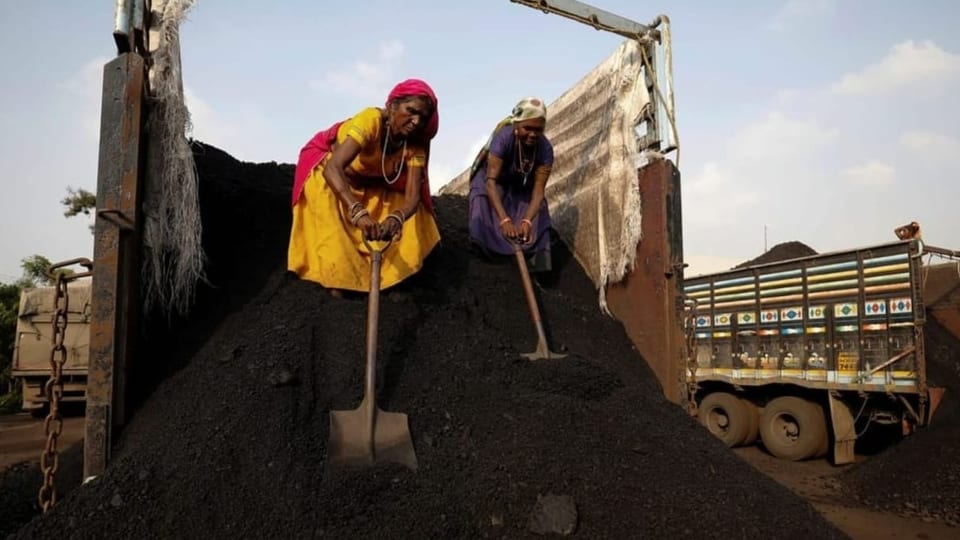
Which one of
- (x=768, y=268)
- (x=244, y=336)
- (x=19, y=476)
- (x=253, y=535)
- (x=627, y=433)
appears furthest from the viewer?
(x=768, y=268)

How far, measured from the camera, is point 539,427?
2.23 metres

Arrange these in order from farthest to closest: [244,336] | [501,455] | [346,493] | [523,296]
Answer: [523,296] < [244,336] < [501,455] < [346,493]

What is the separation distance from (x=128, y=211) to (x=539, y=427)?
1.68 meters

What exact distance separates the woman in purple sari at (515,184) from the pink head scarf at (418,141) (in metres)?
0.58

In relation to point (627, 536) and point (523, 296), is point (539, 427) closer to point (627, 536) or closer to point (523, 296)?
point (627, 536)

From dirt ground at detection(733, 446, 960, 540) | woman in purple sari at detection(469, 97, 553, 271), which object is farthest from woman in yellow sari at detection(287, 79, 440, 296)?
dirt ground at detection(733, 446, 960, 540)

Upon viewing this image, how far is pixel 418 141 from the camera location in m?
3.02

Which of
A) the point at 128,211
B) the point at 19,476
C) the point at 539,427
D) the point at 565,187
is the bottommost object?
the point at 19,476

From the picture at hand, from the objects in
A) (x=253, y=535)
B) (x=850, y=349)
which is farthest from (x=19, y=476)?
(x=850, y=349)

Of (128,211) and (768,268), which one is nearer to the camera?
(128,211)

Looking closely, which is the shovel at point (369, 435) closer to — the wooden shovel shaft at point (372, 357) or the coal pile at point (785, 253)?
the wooden shovel shaft at point (372, 357)

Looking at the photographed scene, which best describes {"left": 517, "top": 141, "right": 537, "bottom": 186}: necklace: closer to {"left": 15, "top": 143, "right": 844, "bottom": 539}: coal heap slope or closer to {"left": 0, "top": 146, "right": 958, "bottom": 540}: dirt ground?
{"left": 0, "top": 146, "right": 958, "bottom": 540}: dirt ground

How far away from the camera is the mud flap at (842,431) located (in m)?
5.91

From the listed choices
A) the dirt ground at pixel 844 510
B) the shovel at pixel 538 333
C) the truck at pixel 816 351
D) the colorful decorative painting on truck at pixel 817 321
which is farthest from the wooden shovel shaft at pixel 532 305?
the colorful decorative painting on truck at pixel 817 321
